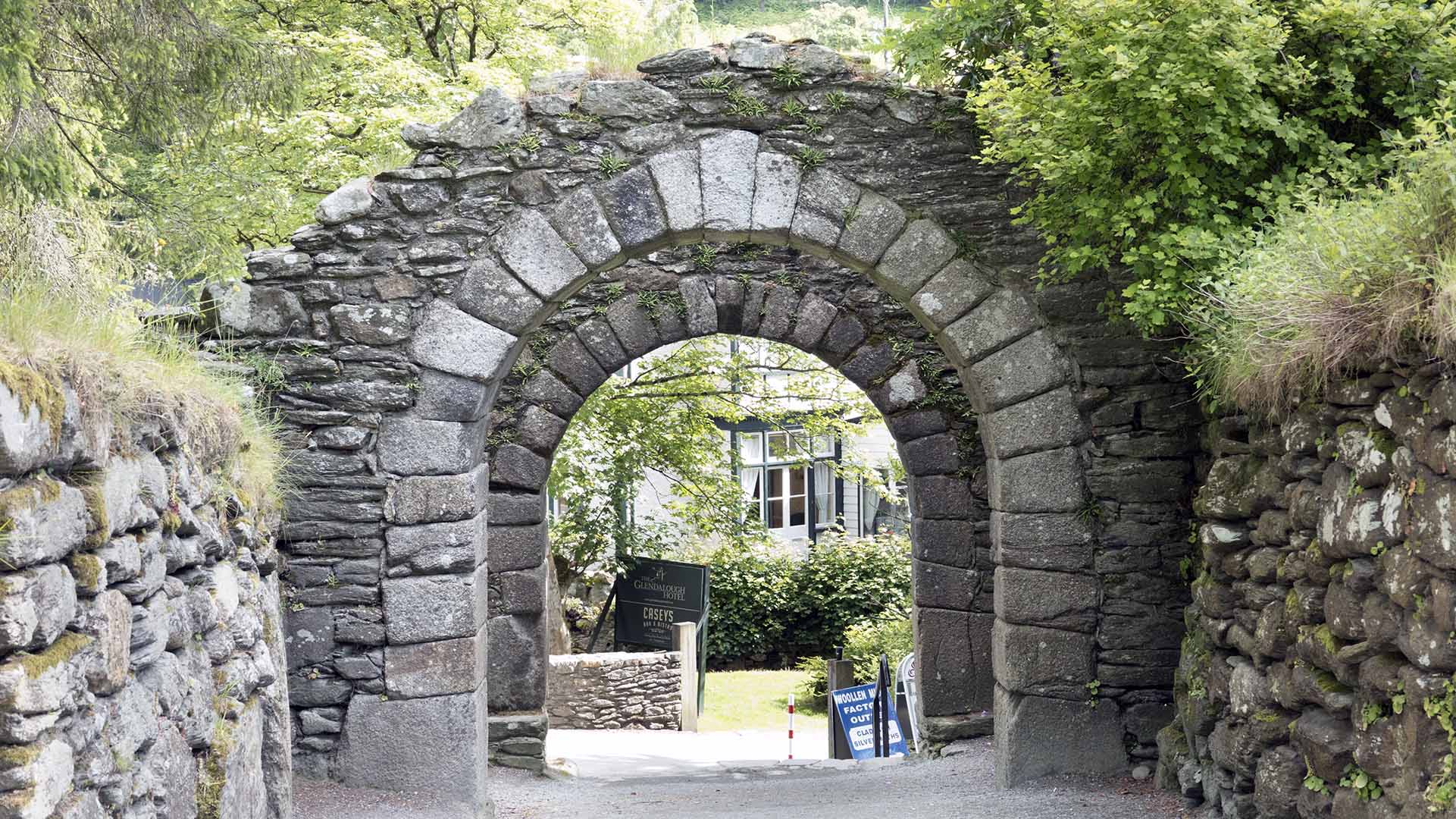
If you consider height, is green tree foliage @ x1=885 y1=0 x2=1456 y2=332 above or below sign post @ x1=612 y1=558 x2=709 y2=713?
above

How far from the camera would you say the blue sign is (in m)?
9.45

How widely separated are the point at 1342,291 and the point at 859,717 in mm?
6665

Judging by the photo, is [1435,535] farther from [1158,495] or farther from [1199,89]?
[1158,495]

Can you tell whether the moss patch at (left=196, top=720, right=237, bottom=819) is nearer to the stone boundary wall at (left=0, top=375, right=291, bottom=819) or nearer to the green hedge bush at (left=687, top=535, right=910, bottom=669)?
the stone boundary wall at (left=0, top=375, right=291, bottom=819)

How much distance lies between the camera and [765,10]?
41.0m

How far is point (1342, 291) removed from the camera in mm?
3502

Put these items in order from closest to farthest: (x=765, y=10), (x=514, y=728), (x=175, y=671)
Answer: (x=175, y=671)
(x=514, y=728)
(x=765, y=10)

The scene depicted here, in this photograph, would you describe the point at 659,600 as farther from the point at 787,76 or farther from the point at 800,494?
the point at 787,76

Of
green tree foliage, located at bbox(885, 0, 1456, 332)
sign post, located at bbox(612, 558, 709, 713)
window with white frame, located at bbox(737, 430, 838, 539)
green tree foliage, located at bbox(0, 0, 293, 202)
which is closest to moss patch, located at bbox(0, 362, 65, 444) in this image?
green tree foliage, located at bbox(0, 0, 293, 202)

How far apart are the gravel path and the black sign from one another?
4.40m

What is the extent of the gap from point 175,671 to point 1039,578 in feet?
12.1

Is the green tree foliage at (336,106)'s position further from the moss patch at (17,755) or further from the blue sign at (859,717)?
the blue sign at (859,717)

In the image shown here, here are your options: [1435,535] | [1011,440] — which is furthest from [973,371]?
[1435,535]

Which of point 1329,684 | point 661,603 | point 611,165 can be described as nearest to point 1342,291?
point 1329,684
